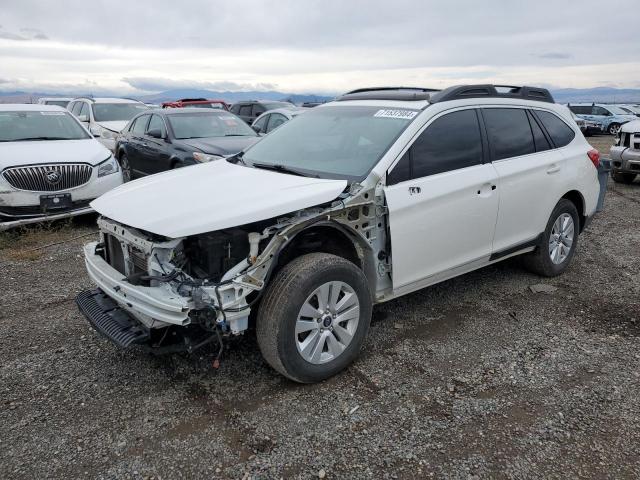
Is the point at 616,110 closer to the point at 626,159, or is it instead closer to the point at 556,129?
the point at 626,159

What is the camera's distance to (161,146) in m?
9.02

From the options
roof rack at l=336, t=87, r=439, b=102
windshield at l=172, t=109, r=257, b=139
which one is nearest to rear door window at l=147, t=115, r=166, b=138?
windshield at l=172, t=109, r=257, b=139

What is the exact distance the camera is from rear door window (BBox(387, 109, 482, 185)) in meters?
3.70

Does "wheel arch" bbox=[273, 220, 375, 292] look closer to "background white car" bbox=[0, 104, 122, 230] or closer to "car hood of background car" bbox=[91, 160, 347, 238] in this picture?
"car hood of background car" bbox=[91, 160, 347, 238]

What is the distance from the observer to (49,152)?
7098mm

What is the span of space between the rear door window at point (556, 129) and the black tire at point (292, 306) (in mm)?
2819

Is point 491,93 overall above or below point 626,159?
above

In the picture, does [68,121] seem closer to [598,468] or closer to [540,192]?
[540,192]

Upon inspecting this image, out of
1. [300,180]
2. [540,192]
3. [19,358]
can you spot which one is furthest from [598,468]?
[19,358]

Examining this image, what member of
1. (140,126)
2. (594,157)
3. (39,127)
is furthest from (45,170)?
(594,157)

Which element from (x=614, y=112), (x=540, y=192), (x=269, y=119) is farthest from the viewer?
(x=614, y=112)

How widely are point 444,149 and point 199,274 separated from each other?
2.06 m

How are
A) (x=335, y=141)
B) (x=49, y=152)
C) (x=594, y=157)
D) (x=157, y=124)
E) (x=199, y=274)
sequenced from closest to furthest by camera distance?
(x=199, y=274) < (x=335, y=141) < (x=594, y=157) < (x=49, y=152) < (x=157, y=124)

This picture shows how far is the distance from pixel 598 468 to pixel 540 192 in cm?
269
